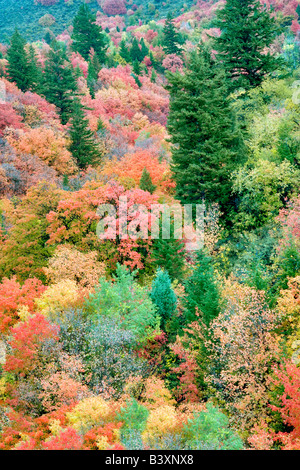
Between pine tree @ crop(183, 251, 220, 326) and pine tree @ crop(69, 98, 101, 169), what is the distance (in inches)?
916

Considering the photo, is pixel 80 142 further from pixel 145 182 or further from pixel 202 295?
pixel 202 295

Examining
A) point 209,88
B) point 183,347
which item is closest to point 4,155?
A: point 209,88

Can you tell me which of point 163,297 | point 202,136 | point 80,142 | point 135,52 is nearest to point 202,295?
point 163,297

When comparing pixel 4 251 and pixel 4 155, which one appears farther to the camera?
pixel 4 155

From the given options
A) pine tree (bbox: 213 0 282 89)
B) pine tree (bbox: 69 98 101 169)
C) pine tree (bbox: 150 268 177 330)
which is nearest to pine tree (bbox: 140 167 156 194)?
pine tree (bbox: 150 268 177 330)

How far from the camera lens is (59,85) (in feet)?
173

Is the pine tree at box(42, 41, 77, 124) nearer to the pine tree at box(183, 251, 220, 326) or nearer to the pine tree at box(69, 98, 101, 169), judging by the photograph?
the pine tree at box(69, 98, 101, 169)

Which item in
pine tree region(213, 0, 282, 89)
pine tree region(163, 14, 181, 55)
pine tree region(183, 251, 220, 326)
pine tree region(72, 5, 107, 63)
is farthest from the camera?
pine tree region(163, 14, 181, 55)

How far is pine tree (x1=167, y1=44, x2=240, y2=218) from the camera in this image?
94.4 feet

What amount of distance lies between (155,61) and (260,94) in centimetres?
5624

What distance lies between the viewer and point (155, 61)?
A: 8356 centimetres

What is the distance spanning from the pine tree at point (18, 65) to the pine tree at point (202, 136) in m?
32.4

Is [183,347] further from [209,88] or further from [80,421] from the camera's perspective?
[209,88]
